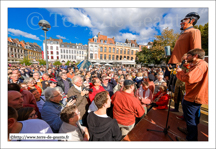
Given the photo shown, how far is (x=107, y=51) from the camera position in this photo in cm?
3244

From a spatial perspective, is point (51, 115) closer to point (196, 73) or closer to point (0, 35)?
point (0, 35)

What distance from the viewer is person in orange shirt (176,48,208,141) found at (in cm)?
126

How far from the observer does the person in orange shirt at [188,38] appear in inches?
66.3

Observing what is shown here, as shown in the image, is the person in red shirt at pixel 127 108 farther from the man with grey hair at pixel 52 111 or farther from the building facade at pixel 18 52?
the building facade at pixel 18 52

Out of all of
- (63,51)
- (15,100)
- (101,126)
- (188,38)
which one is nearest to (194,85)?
(188,38)

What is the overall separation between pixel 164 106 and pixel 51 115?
3.00m

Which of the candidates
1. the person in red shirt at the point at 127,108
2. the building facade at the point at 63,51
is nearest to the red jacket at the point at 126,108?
the person in red shirt at the point at 127,108

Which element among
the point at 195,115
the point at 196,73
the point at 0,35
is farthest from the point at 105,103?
the point at 0,35

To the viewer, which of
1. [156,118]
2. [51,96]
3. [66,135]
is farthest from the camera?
[156,118]

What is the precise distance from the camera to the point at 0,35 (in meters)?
1.60

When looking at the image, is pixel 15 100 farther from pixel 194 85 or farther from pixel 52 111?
pixel 194 85

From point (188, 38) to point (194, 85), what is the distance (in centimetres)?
106

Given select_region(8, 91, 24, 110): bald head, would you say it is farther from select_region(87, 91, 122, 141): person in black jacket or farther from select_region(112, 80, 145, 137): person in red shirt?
select_region(112, 80, 145, 137): person in red shirt

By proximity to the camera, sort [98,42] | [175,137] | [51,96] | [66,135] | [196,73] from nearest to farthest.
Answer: [196,73], [66,135], [175,137], [51,96], [98,42]
